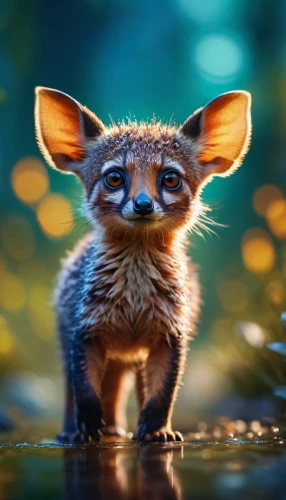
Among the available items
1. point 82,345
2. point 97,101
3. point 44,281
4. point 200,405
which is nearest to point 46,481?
point 82,345

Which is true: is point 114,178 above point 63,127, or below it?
below

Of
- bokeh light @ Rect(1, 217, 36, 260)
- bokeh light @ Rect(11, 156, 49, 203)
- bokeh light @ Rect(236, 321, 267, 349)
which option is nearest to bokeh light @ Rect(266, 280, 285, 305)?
bokeh light @ Rect(236, 321, 267, 349)

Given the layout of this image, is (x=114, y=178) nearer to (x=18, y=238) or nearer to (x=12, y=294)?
(x=12, y=294)

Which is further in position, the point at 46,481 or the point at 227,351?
the point at 227,351

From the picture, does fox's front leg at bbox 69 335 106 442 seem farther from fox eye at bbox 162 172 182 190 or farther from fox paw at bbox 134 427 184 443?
fox eye at bbox 162 172 182 190

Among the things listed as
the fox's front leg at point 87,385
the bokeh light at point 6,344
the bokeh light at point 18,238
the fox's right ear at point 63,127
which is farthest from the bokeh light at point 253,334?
the bokeh light at point 18,238

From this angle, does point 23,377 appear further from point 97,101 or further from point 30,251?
point 97,101

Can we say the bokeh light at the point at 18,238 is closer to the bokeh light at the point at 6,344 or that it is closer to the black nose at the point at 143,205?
the bokeh light at the point at 6,344

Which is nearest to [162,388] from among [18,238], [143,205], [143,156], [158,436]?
[158,436]
